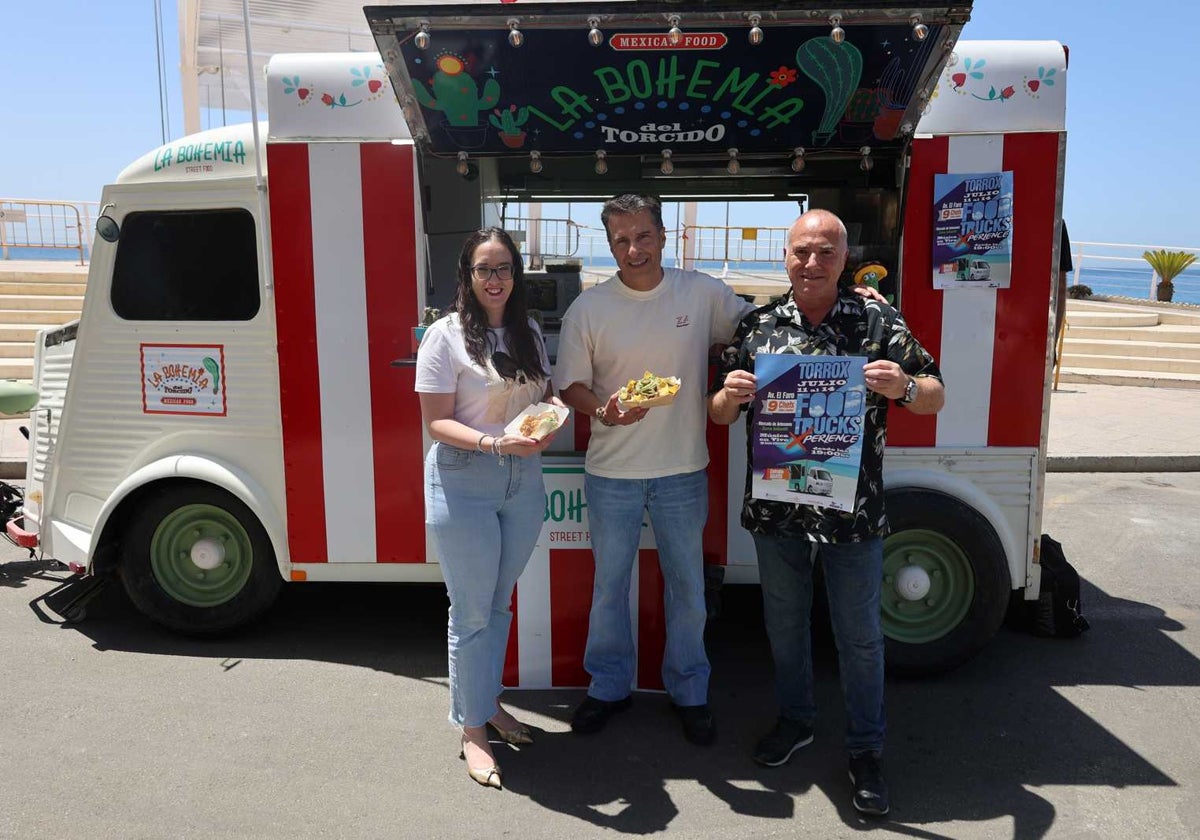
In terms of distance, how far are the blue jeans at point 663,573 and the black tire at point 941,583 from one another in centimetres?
100

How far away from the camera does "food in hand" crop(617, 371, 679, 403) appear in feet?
9.53

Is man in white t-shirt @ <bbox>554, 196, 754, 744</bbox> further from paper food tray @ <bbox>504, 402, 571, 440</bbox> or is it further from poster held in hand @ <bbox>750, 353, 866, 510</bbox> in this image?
poster held in hand @ <bbox>750, 353, 866, 510</bbox>

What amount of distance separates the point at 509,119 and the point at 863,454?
6.33 ft

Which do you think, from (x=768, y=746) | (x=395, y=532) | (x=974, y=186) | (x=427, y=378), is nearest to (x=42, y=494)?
(x=395, y=532)

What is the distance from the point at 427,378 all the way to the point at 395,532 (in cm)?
139

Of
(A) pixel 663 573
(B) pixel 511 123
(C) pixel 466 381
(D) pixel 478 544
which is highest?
(B) pixel 511 123

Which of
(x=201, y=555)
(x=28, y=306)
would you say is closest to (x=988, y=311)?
(x=201, y=555)

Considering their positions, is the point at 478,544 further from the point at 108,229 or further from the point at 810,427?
the point at 108,229

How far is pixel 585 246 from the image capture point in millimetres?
5680

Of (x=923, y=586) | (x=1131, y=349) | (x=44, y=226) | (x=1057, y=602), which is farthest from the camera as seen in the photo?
(x=44, y=226)

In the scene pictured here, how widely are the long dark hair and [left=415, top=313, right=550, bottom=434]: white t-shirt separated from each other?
2 centimetres

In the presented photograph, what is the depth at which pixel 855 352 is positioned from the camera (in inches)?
115

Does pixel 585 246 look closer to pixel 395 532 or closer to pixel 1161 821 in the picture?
pixel 395 532

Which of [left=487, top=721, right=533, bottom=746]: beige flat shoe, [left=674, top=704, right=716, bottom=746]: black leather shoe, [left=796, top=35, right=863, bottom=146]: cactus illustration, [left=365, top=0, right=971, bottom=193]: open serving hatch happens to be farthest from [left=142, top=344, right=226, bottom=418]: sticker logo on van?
[left=796, top=35, right=863, bottom=146]: cactus illustration
